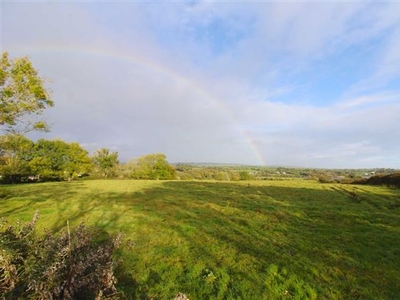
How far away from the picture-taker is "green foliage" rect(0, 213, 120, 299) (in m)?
4.12

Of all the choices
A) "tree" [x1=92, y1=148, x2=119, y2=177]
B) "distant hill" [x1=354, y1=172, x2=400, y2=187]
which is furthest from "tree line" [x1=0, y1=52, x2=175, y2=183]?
"distant hill" [x1=354, y1=172, x2=400, y2=187]

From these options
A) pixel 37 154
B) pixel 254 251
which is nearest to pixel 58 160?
pixel 37 154

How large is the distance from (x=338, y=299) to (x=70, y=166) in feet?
180

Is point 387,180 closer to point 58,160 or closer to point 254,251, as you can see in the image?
point 254,251

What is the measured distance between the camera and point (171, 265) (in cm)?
739

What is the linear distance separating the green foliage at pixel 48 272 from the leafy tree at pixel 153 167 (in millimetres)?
62308

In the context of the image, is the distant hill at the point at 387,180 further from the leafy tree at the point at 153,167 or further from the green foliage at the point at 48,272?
the leafy tree at the point at 153,167

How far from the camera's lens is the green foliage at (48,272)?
412 centimetres

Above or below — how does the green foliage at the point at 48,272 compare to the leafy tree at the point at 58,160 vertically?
below

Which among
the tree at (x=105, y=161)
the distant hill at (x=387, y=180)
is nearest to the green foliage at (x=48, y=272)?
the distant hill at (x=387, y=180)

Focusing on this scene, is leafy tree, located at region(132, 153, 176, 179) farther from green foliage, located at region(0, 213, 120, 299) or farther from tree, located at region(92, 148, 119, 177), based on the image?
green foliage, located at region(0, 213, 120, 299)

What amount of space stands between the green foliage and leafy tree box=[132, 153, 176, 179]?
204 ft

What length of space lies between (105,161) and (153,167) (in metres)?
13.1

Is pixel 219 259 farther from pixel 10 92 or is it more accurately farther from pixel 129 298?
pixel 10 92
